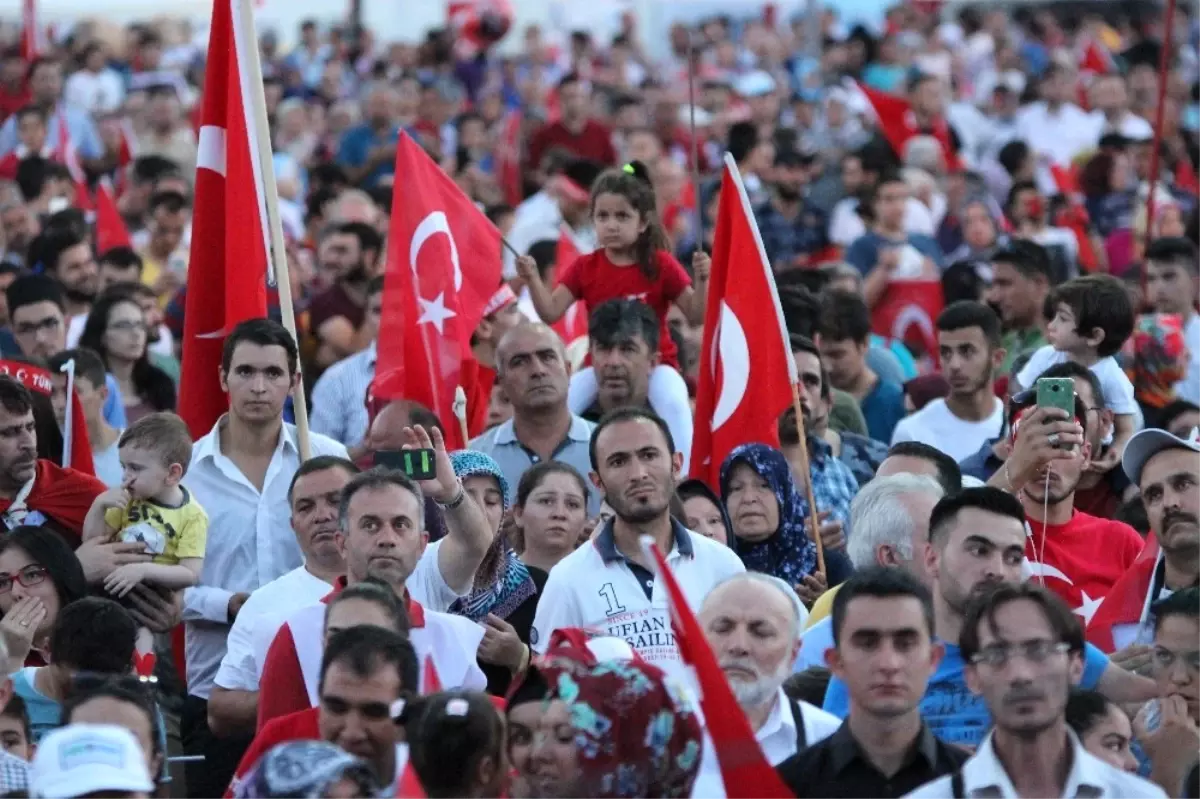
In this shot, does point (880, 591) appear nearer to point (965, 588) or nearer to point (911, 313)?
point (965, 588)

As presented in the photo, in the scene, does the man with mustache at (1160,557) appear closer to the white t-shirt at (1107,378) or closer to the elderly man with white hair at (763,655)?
the elderly man with white hair at (763,655)

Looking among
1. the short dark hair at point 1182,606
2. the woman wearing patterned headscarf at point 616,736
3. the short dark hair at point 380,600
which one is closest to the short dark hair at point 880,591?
the woman wearing patterned headscarf at point 616,736

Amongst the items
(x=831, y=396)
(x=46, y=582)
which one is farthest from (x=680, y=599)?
(x=831, y=396)

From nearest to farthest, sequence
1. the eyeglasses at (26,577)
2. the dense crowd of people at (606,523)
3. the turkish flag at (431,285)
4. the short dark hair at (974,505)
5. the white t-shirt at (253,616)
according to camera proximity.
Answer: the dense crowd of people at (606,523) → the short dark hair at (974,505) → the white t-shirt at (253,616) → the eyeglasses at (26,577) → the turkish flag at (431,285)

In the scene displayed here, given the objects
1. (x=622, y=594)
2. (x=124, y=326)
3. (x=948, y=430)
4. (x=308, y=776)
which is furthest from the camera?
(x=124, y=326)

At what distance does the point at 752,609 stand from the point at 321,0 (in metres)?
24.6

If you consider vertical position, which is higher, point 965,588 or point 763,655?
point 965,588

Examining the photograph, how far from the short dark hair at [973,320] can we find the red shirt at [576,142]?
27.7 feet

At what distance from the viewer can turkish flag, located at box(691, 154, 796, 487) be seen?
9383 millimetres

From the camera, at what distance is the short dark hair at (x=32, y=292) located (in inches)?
447

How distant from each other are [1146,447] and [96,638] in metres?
3.37

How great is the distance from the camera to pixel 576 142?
759 inches

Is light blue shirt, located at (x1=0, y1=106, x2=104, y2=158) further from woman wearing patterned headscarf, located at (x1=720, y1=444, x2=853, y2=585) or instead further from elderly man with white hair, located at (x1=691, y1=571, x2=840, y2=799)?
elderly man with white hair, located at (x1=691, y1=571, x2=840, y2=799)

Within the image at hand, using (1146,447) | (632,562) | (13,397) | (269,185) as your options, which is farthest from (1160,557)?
(13,397)
